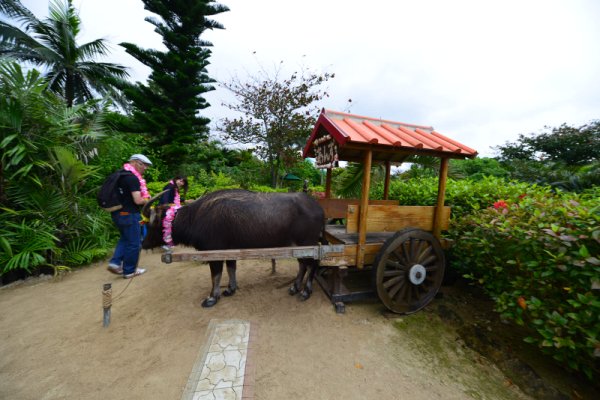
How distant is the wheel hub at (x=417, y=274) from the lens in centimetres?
298

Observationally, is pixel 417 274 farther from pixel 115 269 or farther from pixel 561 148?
pixel 561 148

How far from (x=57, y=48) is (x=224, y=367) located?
18.0m

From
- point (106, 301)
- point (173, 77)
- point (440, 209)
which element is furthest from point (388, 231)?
point (173, 77)

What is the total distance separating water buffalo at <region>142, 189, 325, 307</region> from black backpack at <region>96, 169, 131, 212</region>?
3.09ft

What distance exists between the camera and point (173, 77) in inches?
368

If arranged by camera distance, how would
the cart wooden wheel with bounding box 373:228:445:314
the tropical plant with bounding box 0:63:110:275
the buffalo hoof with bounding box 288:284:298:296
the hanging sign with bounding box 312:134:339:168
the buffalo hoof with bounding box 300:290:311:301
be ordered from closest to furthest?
the cart wooden wheel with bounding box 373:228:445:314, the hanging sign with bounding box 312:134:339:168, the buffalo hoof with bounding box 300:290:311:301, the buffalo hoof with bounding box 288:284:298:296, the tropical plant with bounding box 0:63:110:275

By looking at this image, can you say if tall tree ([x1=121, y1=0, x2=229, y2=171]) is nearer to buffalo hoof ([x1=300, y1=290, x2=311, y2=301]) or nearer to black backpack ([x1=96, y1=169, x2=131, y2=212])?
black backpack ([x1=96, y1=169, x2=131, y2=212])

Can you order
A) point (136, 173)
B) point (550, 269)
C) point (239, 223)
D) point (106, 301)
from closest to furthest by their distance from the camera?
point (550, 269), point (106, 301), point (239, 223), point (136, 173)

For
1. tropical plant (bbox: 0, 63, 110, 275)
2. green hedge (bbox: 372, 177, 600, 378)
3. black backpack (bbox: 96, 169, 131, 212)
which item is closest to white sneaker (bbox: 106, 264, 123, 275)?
tropical plant (bbox: 0, 63, 110, 275)

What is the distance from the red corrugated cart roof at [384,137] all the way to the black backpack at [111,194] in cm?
329

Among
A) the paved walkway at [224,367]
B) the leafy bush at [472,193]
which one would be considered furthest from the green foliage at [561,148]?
the paved walkway at [224,367]

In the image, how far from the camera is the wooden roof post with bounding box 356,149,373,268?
9.69 feet

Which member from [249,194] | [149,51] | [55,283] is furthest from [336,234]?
[149,51]

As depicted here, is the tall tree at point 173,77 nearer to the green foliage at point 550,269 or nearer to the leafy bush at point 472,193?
the leafy bush at point 472,193
